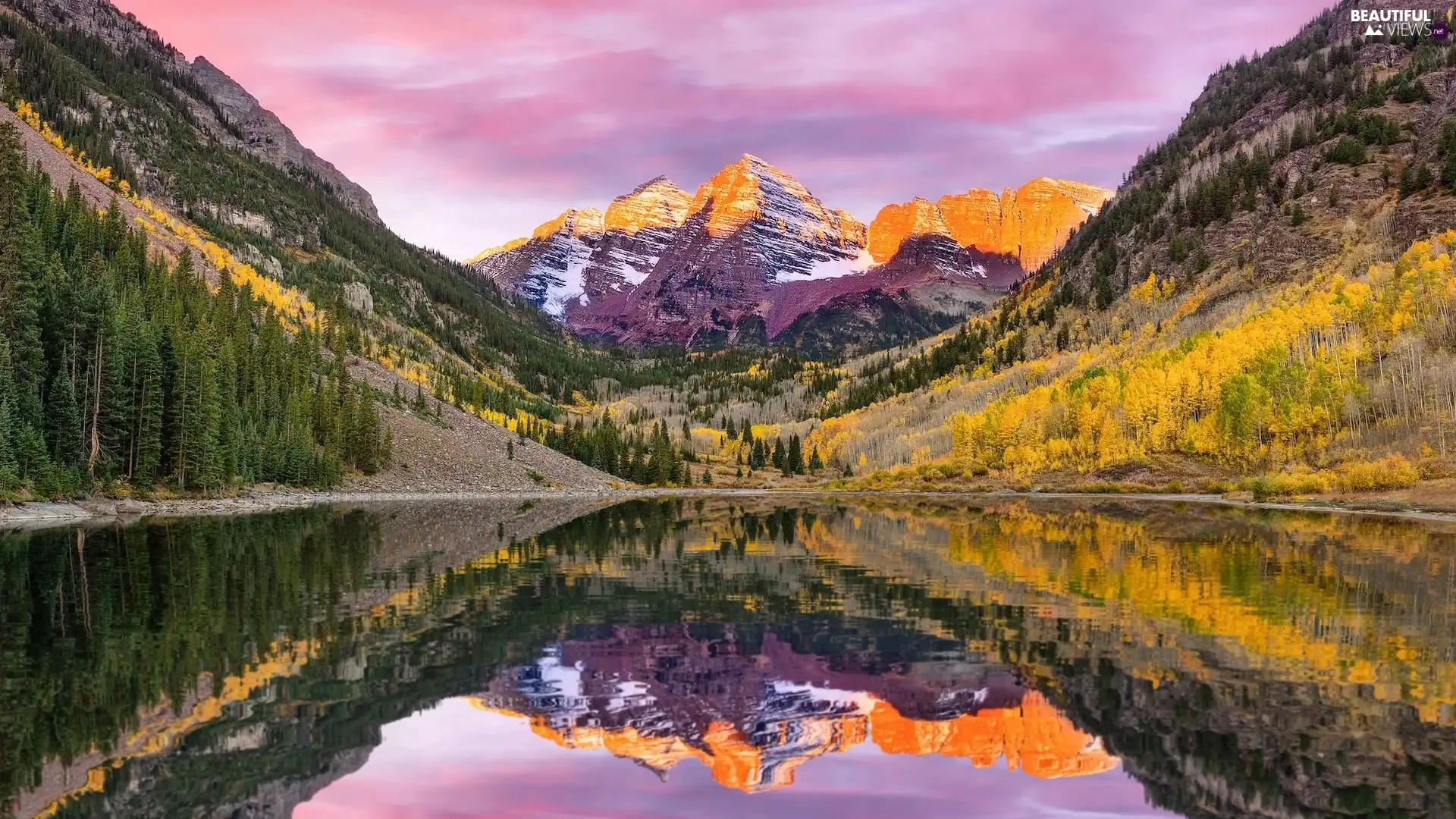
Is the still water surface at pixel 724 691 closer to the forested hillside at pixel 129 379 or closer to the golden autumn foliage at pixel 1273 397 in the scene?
A: the forested hillside at pixel 129 379

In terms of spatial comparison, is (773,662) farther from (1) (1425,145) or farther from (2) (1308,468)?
(1) (1425,145)

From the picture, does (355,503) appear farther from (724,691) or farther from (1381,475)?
(1381,475)

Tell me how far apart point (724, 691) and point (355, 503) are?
10526cm

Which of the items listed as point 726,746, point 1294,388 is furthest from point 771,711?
point 1294,388

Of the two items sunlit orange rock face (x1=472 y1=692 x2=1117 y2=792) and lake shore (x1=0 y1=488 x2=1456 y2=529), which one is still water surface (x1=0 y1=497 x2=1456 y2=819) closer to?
sunlit orange rock face (x1=472 y1=692 x2=1117 y2=792)

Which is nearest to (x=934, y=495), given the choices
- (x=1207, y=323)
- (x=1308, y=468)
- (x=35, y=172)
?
(x=1308, y=468)

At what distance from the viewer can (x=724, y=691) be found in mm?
20062

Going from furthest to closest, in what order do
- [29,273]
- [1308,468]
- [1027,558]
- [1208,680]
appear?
[1308,468] → [29,273] → [1027,558] → [1208,680]

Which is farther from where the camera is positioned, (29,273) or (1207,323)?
(1207,323)

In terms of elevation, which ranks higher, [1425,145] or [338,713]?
[1425,145]

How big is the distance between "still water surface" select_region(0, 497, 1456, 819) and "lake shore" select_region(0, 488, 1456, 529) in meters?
34.8

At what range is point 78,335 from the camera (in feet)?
276

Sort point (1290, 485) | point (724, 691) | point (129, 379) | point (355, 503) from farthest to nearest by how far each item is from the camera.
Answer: point (355, 503), point (1290, 485), point (129, 379), point (724, 691)

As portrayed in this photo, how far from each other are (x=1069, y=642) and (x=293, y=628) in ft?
67.9
